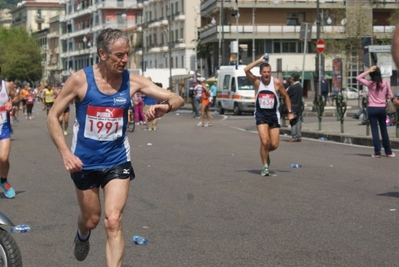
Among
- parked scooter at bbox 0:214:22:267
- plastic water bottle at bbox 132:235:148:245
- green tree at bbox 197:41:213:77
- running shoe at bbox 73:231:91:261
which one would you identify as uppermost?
green tree at bbox 197:41:213:77

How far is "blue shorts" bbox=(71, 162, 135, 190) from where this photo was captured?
677cm

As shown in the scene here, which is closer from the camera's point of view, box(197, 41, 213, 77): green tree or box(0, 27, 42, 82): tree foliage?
box(197, 41, 213, 77): green tree

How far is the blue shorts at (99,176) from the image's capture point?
6.77 metres

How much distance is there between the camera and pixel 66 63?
148250 mm

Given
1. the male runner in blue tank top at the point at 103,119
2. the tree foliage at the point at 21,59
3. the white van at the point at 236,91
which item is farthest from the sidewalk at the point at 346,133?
the tree foliage at the point at 21,59

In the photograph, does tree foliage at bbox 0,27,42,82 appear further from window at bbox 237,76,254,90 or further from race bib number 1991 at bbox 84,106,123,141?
race bib number 1991 at bbox 84,106,123,141

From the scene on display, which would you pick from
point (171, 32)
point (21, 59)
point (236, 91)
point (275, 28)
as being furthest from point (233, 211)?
point (21, 59)

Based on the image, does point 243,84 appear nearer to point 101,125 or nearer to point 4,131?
point 4,131

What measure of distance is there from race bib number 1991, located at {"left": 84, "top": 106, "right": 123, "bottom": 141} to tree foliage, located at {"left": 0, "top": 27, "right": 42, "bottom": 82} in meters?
135

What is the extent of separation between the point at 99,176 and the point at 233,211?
3.95 m

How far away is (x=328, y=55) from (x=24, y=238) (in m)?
53.9

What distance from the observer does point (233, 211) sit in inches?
416

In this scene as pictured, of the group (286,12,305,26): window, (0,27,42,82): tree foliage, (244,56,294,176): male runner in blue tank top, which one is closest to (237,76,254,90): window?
(244,56,294,176): male runner in blue tank top

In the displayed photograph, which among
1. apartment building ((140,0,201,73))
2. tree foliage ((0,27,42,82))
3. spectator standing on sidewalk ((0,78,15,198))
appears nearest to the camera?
spectator standing on sidewalk ((0,78,15,198))
